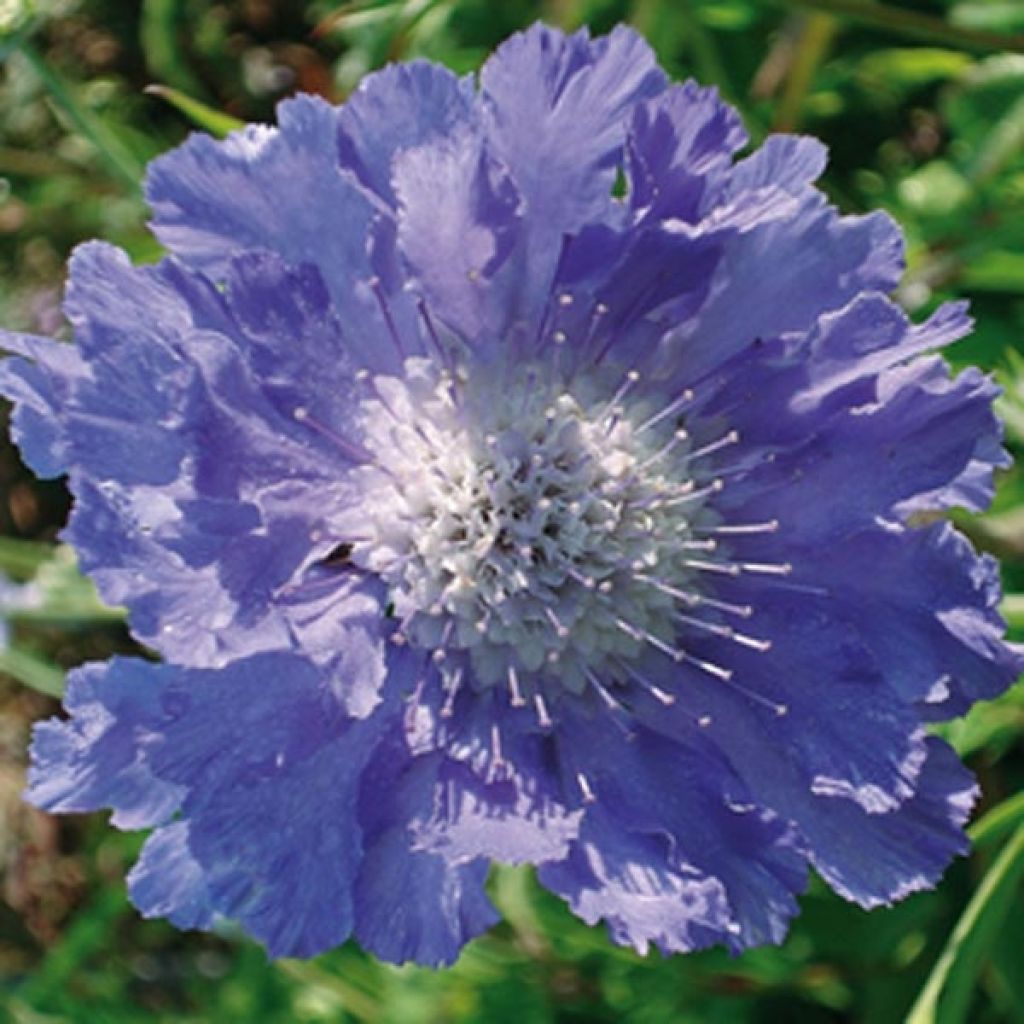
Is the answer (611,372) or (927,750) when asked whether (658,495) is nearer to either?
(611,372)

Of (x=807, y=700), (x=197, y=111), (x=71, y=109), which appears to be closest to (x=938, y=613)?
(x=807, y=700)

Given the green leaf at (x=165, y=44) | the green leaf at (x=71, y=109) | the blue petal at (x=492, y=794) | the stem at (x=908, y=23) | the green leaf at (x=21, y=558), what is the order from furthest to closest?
the green leaf at (x=165, y=44) < the green leaf at (x=21, y=558) < the stem at (x=908, y=23) < the green leaf at (x=71, y=109) < the blue petal at (x=492, y=794)

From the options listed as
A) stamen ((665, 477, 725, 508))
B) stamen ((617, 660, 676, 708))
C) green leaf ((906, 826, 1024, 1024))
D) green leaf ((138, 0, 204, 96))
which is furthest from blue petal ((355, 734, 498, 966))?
green leaf ((138, 0, 204, 96))

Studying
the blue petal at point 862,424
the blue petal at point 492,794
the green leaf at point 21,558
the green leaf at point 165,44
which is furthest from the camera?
the green leaf at point 165,44

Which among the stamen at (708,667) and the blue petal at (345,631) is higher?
the stamen at (708,667)

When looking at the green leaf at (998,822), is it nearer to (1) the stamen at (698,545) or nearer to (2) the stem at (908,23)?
(1) the stamen at (698,545)

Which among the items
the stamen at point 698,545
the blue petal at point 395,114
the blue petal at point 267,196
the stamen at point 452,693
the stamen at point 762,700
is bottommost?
the stamen at point 452,693

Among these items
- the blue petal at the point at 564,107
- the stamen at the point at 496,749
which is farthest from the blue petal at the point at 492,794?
the blue petal at the point at 564,107

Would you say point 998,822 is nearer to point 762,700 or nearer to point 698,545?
point 762,700

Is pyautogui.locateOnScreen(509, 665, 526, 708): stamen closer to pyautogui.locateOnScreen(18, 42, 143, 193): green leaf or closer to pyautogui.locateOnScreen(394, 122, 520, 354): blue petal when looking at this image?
pyautogui.locateOnScreen(394, 122, 520, 354): blue petal
